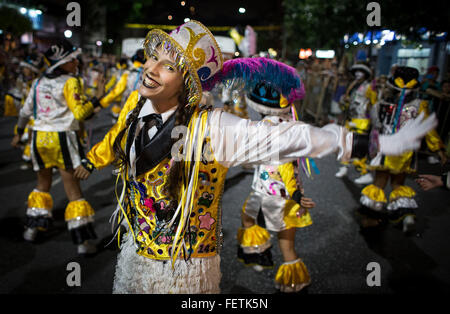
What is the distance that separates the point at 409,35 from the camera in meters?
6.70

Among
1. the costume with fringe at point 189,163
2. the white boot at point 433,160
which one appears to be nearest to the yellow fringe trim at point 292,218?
the costume with fringe at point 189,163

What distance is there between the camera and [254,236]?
3449 millimetres

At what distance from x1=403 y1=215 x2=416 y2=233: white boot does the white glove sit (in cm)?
368

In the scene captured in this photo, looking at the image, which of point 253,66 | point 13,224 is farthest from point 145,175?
point 13,224

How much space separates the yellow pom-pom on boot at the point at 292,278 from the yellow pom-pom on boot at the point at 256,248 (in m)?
0.30

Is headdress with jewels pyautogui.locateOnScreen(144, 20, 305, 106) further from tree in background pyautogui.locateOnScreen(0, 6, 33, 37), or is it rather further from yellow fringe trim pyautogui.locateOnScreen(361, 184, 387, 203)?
tree in background pyautogui.locateOnScreen(0, 6, 33, 37)

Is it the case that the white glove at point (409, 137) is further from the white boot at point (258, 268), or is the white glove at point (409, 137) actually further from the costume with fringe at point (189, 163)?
the white boot at point (258, 268)

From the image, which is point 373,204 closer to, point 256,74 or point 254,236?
point 254,236

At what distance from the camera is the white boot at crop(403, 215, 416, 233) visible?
4.48m

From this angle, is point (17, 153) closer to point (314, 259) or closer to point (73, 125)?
point (73, 125)

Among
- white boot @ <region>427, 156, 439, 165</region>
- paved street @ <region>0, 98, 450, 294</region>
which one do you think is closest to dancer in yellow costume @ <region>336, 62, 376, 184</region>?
paved street @ <region>0, 98, 450, 294</region>

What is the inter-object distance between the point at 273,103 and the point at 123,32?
112 feet

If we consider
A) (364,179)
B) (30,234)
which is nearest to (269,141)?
(30,234)

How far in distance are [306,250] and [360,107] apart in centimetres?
356
